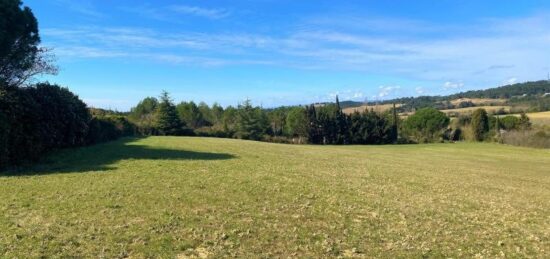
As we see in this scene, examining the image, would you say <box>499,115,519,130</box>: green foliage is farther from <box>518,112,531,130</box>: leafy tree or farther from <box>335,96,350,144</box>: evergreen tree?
<box>335,96,350,144</box>: evergreen tree

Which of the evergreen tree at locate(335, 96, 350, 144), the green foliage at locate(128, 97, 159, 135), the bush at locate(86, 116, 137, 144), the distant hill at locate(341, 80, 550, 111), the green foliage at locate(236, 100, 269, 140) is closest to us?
the bush at locate(86, 116, 137, 144)

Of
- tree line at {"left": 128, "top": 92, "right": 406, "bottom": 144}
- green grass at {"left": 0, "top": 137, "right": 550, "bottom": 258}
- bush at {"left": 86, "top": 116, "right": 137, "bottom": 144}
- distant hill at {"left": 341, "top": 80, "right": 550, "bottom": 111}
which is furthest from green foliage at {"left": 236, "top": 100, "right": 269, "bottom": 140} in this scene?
distant hill at {"left": 341, "top": 80, "right": 550, "bottom": 111}

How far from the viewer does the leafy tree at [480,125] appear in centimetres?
8269

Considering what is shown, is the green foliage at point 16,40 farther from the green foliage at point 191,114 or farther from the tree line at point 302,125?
the green foliage at point 191,114

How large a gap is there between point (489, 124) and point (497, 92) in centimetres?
9232

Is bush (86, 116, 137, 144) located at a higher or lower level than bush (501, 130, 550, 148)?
higher

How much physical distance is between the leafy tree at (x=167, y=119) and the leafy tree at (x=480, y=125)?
5667cm

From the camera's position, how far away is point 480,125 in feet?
271

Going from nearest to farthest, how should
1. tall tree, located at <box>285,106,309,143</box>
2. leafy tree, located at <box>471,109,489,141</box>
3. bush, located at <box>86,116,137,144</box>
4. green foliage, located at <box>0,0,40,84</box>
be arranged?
green foliage, located at <box>0,0,40,84</box>
bush, located at <box>86,116,137,144</box>
tall tree, located at <box>285,106,309,143</box>
leafy tree, located at <box>471,109,489,141</box>

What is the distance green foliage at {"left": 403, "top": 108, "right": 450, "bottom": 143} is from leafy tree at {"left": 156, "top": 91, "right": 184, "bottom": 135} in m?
46.6

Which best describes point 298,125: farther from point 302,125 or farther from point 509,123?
point 509,123

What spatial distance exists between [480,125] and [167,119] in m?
59.2

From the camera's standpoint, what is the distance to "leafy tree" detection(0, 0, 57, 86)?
17.9m

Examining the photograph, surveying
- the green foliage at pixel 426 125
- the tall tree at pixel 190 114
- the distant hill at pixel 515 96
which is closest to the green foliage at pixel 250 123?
the tall tree at pixel 190 114
